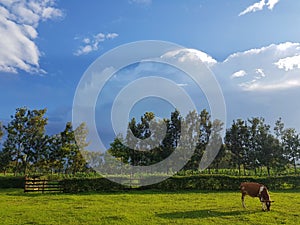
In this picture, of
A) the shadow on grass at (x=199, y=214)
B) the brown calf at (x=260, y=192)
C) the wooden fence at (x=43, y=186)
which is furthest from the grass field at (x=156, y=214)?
the wooden fence at (x=43, y=186)

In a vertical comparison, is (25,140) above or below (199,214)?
above

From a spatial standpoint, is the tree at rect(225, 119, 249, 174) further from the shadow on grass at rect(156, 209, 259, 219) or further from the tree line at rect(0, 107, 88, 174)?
the shadow on grass at rect(156, 209, 259, 219)

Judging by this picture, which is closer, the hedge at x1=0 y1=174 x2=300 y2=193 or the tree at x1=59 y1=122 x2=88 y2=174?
the hedge at x1=0 y1=174 x2=300 y2=193

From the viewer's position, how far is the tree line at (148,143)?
32906 mm

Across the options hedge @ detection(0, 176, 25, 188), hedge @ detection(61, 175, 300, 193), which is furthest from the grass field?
hedge @ detection(0, 176, 25, 188)

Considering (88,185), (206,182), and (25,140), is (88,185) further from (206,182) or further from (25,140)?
(25,140)

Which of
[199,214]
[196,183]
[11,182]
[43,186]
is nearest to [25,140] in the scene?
[11,182]

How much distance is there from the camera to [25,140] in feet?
116

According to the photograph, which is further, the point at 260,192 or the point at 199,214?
the point at 260,192

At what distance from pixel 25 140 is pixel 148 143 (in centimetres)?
1522

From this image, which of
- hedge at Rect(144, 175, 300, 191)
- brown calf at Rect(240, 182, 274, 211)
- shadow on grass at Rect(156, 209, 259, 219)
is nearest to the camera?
shadow on grass at Rect(156, 209, 259, 219)

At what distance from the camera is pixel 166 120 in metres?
34.9

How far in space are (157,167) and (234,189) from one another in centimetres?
1416

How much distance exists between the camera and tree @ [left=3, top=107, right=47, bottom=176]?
3519 centimetres
